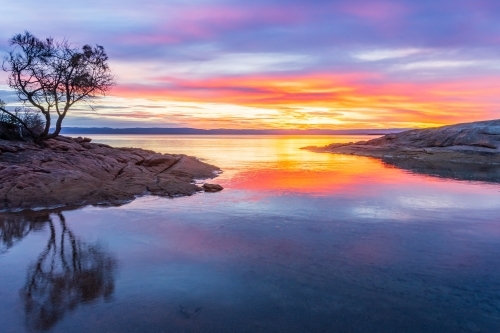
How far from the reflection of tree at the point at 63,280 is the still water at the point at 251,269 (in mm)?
32

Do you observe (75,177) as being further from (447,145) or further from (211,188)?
(447,145)

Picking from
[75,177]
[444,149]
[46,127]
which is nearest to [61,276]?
[75,177]

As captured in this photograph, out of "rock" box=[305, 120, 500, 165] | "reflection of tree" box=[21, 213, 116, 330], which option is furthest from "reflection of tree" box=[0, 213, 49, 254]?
"rock" box=[305, 120, 500, 165]

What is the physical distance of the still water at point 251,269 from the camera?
7.16m

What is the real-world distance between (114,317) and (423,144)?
2248 inches

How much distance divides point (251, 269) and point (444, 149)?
4906 centimetres

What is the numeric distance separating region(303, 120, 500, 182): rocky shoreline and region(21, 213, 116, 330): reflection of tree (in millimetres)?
31592

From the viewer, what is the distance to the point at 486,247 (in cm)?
1150

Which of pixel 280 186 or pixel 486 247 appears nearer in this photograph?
pixel 486 247

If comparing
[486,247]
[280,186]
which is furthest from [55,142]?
[486,247]

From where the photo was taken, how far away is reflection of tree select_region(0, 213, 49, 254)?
11.8 m

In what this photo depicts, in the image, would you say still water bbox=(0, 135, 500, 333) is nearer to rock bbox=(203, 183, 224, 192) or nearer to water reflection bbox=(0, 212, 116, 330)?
water reflection bbox=(0, 212, 116, 330)

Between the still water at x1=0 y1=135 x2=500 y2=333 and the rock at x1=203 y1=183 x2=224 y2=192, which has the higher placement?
the rock at x1=203 y1=183 x2=224 y2=192

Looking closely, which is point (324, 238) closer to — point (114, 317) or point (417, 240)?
point (417, 240)
